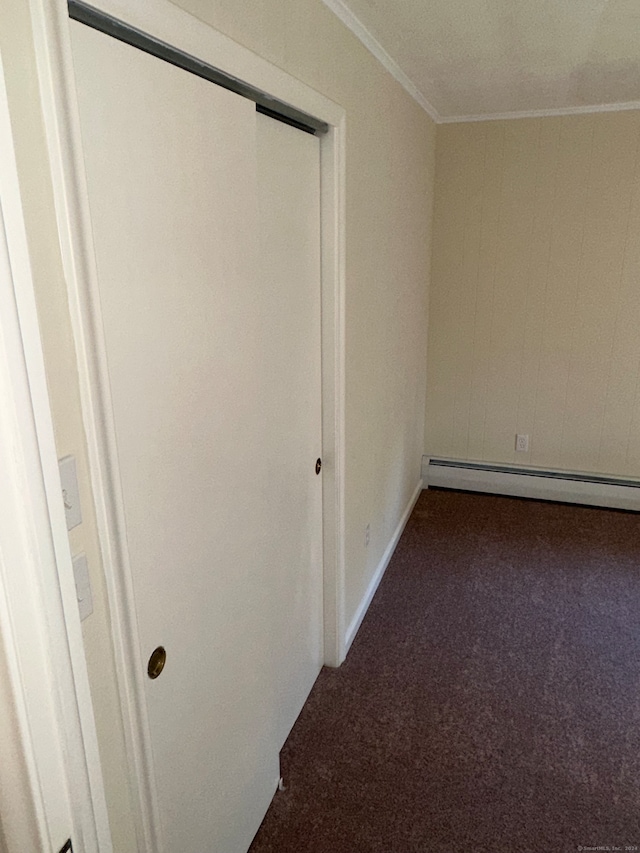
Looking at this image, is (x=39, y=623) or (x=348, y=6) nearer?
(x=39, y=623)

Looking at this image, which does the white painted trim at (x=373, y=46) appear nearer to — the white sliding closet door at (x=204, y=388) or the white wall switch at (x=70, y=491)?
the white sliding closet door at (x=204, y=388)

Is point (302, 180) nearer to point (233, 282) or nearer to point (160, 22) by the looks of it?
point (233, 282)

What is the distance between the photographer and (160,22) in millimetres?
963

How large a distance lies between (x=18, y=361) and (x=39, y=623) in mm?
311

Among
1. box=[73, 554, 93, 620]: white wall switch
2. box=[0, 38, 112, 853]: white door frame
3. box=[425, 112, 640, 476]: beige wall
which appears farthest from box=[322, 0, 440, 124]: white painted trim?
box=[73, 554, 93, 620]: white wall switch

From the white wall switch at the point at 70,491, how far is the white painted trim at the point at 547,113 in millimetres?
3307

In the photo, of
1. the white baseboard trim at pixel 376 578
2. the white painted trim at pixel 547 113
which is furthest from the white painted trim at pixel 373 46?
the white baseboard trim at pixel 376 578

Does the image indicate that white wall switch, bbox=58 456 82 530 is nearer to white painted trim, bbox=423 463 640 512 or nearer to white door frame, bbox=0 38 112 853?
white door frame, bbox=0 38 112 853

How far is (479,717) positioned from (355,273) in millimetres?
1671

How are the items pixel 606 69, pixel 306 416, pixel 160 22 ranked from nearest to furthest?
pixel 160 22 → pixel 306 416 → pixel 606 69

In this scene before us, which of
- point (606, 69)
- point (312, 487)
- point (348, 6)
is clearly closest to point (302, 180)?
point (348, 6)

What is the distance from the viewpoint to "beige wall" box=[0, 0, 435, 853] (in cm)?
79

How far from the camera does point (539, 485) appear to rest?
12.5 feet

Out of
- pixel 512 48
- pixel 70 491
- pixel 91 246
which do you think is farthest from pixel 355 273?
pixel 70 491
